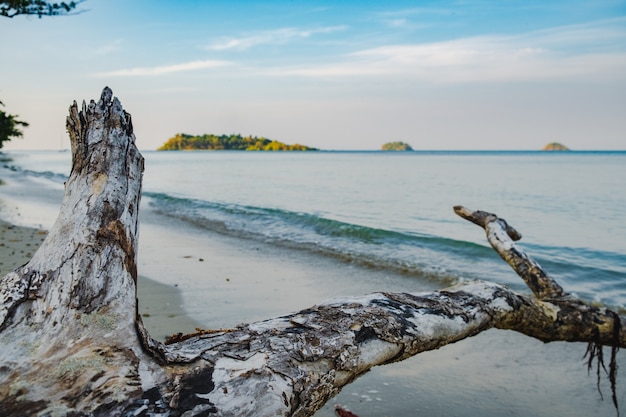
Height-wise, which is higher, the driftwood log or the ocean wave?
the driftwood log

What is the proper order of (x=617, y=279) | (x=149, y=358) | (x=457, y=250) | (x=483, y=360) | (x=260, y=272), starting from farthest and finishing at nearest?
(x=457, y=250) < (x=617, y=279) < (x=260, y=272) < (x=483, y=360) < (x=149, y=358)

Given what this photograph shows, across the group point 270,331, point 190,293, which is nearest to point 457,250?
point 190,293

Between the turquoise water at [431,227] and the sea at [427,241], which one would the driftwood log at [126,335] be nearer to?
the sea at [427,241]

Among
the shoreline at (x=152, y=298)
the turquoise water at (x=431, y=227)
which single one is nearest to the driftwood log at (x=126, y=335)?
the shoreline at (x=152, y=298)

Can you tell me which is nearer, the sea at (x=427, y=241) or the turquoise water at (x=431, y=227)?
the sea at (x=427, y=241)

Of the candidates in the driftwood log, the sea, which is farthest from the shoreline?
the driftwood log

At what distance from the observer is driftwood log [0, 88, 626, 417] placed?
1646 mm

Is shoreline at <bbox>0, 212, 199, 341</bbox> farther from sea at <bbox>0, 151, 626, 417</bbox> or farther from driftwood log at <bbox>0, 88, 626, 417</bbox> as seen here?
driftwood log at <bbox>0, 88, 626, 417</bbox>

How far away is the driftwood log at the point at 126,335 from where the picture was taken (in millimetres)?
1646

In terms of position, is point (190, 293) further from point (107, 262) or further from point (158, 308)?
point (107, 262)

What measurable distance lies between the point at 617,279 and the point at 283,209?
10885mm

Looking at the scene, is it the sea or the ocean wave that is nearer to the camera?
the sea

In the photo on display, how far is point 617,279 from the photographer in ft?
27.8

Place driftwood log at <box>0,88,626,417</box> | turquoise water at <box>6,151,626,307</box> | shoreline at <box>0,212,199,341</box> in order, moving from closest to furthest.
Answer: driftwood log at <box>0,88,626,417</box>, shoreline at <box>0,212,199,341</box>, turquoise water at <box>6,151,626,307</box>
